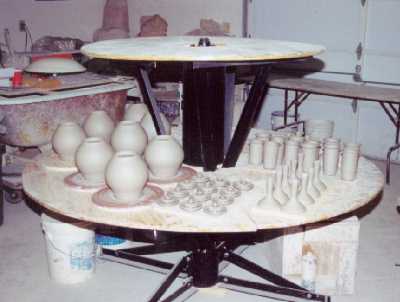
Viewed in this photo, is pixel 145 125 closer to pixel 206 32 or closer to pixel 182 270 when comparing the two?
pixel 182 270

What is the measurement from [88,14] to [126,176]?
4.74m

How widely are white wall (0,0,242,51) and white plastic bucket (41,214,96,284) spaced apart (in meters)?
3.18

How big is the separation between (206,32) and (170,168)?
347 cm

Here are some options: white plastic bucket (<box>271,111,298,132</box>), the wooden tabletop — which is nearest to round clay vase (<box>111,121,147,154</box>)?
the wooden tabletop

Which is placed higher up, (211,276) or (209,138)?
(209,138)

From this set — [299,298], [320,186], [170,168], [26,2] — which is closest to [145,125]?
[170,168]

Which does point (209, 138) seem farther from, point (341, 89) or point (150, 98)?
point (341, 89)

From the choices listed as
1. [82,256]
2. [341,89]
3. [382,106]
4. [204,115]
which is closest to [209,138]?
[204,115]

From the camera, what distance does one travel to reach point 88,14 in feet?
20.1

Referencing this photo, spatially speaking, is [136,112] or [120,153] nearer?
[120,153]

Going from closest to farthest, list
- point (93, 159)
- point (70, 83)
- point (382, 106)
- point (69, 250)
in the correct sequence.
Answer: point (93, 159) < point (69, 250) < point (70, 83) < point (382, 106)

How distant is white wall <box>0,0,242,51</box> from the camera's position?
5.18m

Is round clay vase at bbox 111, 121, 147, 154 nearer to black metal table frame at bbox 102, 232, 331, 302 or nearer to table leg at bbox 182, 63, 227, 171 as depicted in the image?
table leg at bbox 182, 63, 227, 171

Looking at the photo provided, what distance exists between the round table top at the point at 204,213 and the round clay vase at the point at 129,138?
243 mm
